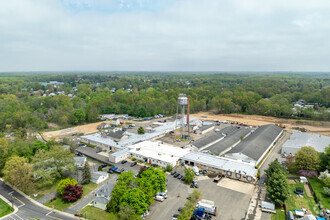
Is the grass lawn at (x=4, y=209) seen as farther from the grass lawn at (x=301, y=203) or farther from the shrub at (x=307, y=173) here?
the shrub at (x=307, y=173)

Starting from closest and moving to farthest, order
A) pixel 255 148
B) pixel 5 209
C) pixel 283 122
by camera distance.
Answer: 1. pixel 5 209
2. pixel 255 148
3. pixel 283 122

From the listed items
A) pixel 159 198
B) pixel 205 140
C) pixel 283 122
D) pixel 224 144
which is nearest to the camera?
pixel 159 198

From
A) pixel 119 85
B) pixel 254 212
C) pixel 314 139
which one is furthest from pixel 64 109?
pixel 119 85

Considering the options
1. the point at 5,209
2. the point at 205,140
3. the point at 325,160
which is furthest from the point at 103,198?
the point at 325,160

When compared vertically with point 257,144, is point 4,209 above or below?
below

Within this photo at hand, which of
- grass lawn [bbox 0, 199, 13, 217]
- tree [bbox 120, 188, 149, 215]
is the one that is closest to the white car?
tree [bbox 120, 188, 149, 215]

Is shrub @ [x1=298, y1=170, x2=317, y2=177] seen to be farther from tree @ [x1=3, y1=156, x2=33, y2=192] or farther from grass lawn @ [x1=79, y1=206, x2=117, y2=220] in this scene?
tree @ [x1=3, y1=156, x2=33, y2=192]

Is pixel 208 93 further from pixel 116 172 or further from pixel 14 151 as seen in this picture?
pixel 14 151

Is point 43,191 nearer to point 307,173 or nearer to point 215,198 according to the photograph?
point 215,198

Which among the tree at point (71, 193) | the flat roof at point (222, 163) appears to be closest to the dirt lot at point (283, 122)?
the flat roof at point (222, 163)
